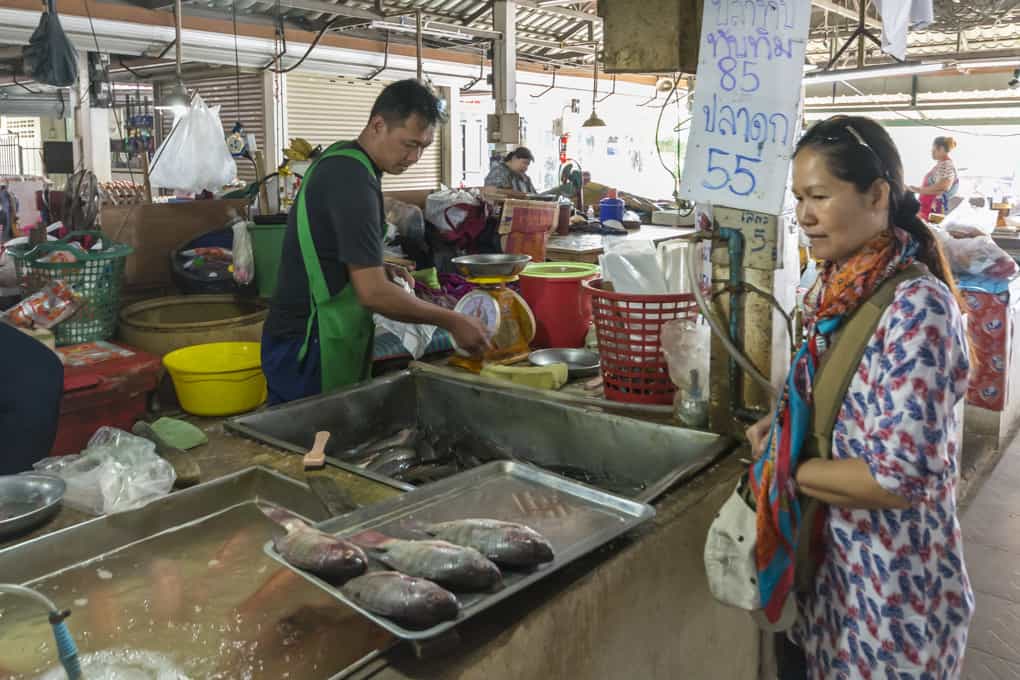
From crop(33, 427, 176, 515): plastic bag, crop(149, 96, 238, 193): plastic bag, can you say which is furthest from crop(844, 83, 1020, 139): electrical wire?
crop(33, 427, 176, 515): plastic bag

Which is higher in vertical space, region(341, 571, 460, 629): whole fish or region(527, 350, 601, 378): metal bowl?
region(527, 350, 601, 378): metal bowl

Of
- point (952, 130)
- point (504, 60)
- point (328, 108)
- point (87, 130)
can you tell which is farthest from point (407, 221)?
point (952, 130)

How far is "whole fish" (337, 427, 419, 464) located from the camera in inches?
98.4

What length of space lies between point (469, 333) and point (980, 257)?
13.3 ft

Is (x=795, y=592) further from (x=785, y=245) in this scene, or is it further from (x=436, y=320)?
(x=436, y=320)

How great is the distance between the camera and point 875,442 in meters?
1.42

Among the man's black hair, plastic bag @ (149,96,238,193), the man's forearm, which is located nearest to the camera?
the man's forearm

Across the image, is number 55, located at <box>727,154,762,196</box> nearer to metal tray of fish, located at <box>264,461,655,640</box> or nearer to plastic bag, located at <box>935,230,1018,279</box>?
metal tray of fish, located at <box>264,461,655,640</box>

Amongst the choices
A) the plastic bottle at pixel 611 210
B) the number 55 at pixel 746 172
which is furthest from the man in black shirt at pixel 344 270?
the plastic bottle at pixel 611 210

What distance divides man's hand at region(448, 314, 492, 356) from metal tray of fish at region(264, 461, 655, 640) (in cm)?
86

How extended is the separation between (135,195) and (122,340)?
5.56m

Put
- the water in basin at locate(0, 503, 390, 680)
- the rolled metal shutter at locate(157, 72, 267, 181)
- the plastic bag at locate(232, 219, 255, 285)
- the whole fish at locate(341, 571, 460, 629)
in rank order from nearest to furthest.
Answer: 1. the whole fish at locate(341, 571, 460, 629)
2. the water in basin at locate(0, 503, 390, 680)
3. the plastic bag at locate(232, 219, 255, 285)
4. the rolled metal shutter at locate(157, 72, 267, 181)

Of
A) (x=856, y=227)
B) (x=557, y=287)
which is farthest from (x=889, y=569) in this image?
(x=557, y=287)

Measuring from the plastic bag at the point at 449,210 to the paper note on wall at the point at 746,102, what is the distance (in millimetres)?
2844
